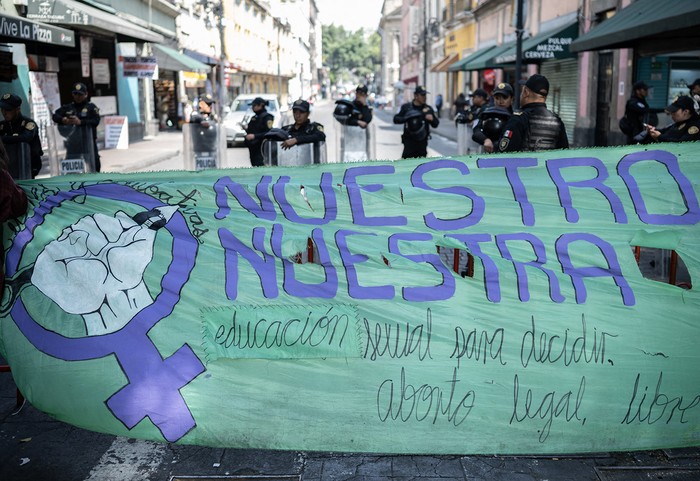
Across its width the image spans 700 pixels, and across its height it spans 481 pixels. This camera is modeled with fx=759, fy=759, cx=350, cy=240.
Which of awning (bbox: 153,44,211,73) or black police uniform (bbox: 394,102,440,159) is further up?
awning (bbox: 153,44,211,73)

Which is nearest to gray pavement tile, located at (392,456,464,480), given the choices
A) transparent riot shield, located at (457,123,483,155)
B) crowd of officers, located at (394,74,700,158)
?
crowd of officers, located at (394,74,700,158)

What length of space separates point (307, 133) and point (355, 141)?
10.0 ft

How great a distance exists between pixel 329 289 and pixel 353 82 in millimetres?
195058

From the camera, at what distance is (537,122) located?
6.54 metres

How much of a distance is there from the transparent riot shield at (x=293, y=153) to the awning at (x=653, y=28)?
564 centimetres

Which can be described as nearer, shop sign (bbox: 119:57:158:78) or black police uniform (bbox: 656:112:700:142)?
black police uniform (bbox: 656:112:700:142)

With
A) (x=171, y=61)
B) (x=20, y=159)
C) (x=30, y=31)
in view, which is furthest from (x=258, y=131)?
(x=171, y=61)

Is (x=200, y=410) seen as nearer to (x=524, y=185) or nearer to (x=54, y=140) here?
(x=524, y=185)

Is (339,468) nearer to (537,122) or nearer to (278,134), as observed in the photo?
(537,122)

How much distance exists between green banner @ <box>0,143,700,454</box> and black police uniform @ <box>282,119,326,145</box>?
6141 millimetres

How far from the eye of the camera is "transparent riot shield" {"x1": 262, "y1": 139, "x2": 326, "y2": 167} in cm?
1059

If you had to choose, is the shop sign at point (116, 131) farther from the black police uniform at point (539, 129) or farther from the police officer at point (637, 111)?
the black police uniform at point (539, 129)

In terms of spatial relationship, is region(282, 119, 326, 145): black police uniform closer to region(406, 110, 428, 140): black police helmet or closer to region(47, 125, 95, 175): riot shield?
region(406, 110, 428, 140): black police helmet

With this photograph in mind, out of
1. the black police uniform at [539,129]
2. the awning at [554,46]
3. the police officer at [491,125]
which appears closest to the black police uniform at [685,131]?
the police officer at [491,125]
